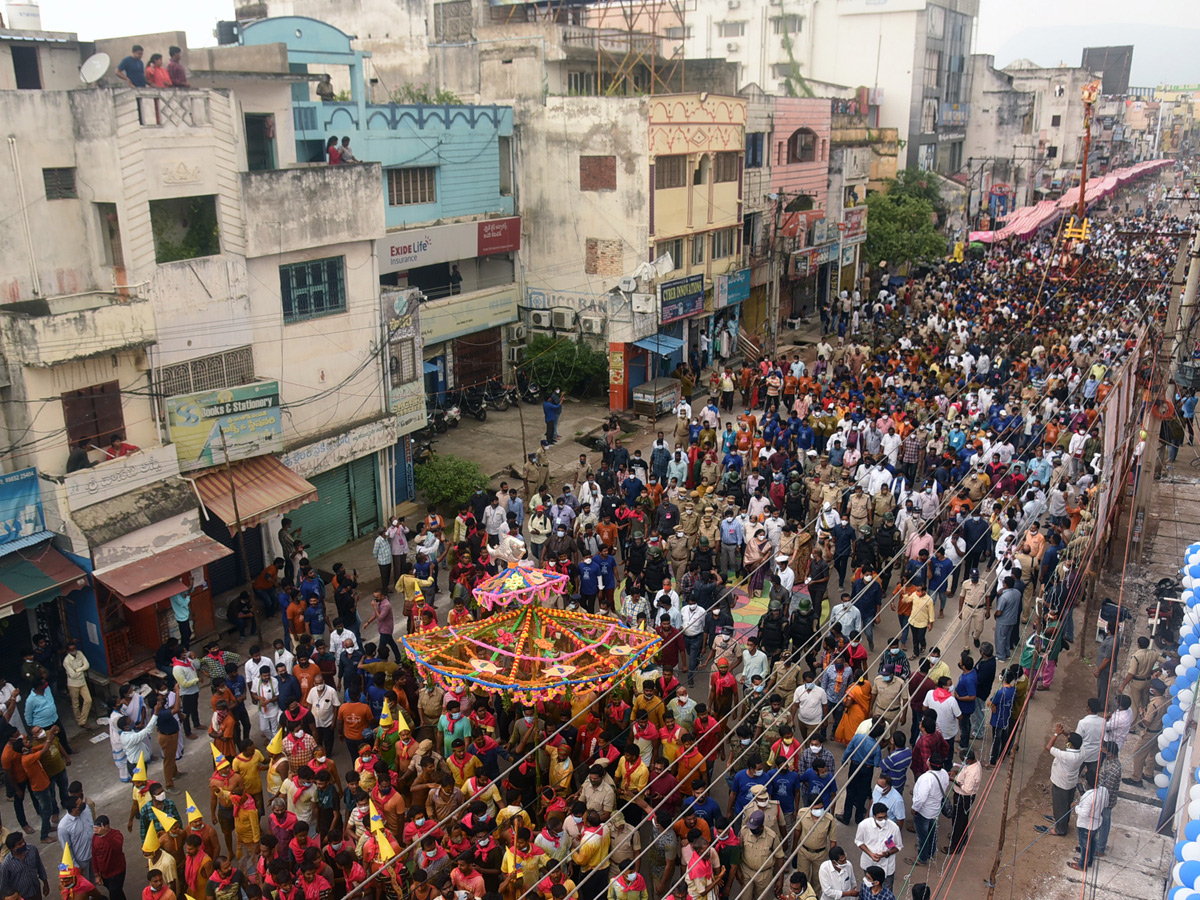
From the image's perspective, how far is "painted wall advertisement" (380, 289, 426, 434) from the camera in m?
19.2

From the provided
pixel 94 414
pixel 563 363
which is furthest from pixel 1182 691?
pixel 563 363

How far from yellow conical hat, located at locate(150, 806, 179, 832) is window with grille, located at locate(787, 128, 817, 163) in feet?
97.4

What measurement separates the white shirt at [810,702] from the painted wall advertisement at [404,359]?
1061 centimetres

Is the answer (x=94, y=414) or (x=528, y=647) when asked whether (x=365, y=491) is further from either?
(x=528, y=647)

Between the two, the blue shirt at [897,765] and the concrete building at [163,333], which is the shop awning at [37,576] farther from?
the blue shirt at [897,765]

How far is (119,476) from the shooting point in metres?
13.9

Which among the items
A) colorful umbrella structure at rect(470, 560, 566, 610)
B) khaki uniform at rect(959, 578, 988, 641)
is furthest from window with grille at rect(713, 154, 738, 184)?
colorful umbrella structure at rect(470, 560, 566, 610)

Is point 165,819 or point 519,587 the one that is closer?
point 165,819

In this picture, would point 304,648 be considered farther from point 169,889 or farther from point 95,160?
point 95,160

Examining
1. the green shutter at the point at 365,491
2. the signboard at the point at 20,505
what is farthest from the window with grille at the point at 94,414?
the green shutter at the point at 365,491

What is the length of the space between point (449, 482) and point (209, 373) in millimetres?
5281

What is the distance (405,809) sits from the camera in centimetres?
962

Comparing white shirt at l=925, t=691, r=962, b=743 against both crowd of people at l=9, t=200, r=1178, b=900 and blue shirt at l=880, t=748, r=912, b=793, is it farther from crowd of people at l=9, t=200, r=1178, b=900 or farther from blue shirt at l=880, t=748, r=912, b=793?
blue shirt at l=880, t=748, r=912, b=793

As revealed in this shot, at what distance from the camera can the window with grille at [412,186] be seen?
2339cm
